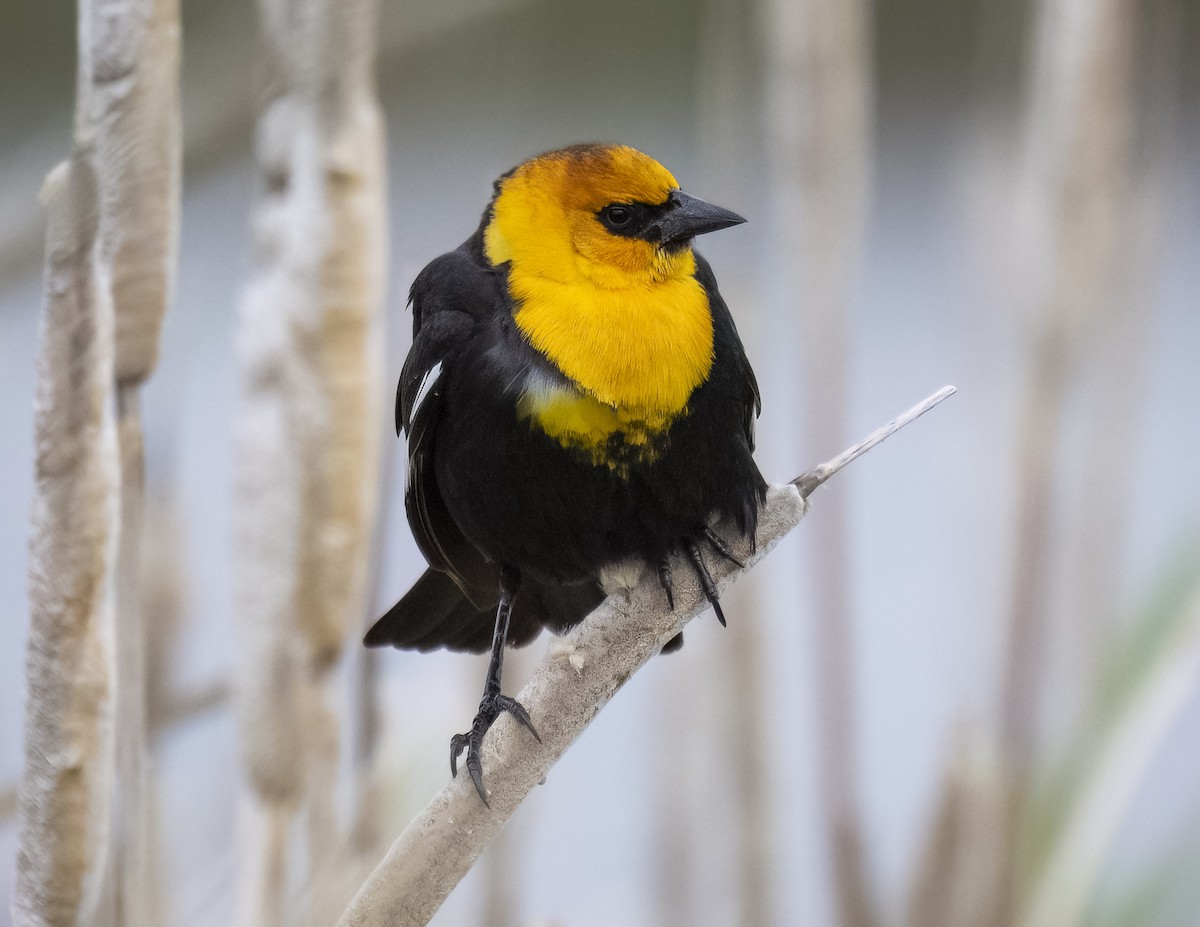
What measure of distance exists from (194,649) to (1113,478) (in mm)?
671

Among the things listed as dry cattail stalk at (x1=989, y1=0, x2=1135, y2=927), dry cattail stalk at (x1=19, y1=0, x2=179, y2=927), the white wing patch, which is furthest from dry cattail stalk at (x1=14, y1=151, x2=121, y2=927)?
dry cattail stalk at (x1=989, y1=0, x2=1135, y2=927)

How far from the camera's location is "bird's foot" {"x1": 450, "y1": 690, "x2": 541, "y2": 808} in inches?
16.1

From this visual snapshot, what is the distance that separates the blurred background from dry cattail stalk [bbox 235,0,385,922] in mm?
77

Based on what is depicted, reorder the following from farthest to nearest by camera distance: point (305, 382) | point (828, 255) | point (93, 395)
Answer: point (828, 255)
point (305, 382)
point (93, 395)

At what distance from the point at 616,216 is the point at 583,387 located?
9 centimetres

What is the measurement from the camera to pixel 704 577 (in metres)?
0.50

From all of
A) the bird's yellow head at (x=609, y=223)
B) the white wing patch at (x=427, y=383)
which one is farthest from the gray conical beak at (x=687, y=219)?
the white wing patch at (x=427, y=383)

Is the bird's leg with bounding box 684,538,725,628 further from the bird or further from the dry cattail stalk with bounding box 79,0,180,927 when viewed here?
the dry cattail stalk with bounding box 79,0,180,927

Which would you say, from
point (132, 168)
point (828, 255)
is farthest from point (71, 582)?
point (828, 255)

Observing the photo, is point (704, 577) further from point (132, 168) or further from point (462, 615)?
point (132, 168)

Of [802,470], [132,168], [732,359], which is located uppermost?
[132,168]

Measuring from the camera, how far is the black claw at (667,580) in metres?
0.47

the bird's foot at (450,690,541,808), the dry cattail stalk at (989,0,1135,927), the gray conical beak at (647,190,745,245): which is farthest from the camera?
the dry cattail stalk at (989,0,1135,927)

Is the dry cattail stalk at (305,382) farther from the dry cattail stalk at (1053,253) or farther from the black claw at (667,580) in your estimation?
the dry cattail stalk at (1053,253)
